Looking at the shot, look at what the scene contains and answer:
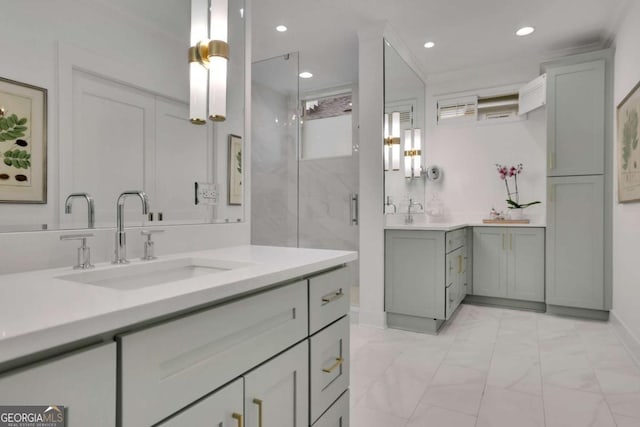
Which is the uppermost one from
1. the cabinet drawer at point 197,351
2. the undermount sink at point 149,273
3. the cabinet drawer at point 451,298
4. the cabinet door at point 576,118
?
the cabinet door at point 576,118

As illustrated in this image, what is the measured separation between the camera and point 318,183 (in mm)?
4371

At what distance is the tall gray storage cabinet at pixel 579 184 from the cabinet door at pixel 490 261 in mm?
385

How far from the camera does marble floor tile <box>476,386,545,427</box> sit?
1.74 meters

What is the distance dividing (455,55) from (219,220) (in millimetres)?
3209

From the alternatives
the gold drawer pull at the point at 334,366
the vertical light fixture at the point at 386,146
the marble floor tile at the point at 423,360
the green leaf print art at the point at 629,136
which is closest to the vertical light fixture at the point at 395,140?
the vertical light fixture at the point at 386,146

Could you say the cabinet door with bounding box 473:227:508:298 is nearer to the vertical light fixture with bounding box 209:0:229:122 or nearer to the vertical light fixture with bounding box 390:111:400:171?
the vertical light fixture with bounding box 390:111:400:171

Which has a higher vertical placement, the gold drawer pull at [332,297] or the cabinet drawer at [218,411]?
the gold drawer pull at [332,297]

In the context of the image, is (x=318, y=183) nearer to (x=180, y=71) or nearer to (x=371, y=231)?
(x=371, y=231)

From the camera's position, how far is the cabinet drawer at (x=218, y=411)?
0.76 m

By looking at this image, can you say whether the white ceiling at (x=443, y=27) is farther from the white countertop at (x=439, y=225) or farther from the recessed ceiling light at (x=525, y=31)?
the white countertop at (x=439, y=225)

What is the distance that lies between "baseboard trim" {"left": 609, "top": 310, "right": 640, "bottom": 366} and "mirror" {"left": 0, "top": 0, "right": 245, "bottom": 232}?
2.79 m

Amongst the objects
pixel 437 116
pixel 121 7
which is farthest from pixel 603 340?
pixel 121 7

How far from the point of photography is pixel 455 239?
3375 mm

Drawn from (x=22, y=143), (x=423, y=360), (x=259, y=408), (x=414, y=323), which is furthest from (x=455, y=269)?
(x=22, y=143)
